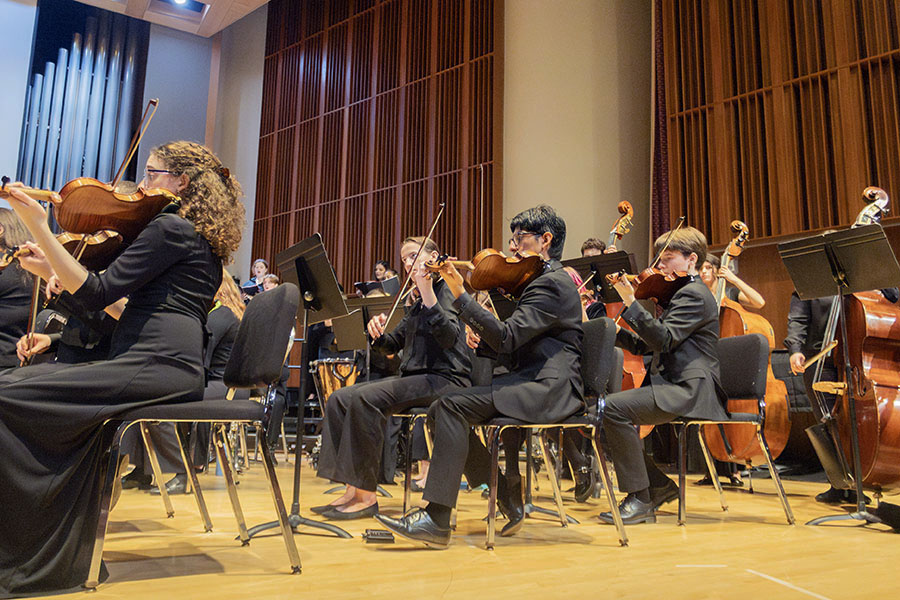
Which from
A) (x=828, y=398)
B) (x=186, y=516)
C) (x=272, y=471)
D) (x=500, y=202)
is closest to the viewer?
(x=272, y=471)

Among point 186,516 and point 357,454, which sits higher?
point 357,454

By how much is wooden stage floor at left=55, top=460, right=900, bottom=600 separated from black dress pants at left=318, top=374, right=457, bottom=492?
223 millimetres

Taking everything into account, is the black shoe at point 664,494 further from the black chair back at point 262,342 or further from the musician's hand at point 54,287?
the musician's hand at point 54,287

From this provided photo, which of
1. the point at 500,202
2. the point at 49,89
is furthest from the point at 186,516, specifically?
the point at 49,89

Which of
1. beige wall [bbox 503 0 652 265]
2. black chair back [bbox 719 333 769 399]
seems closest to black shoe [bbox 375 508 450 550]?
black chair back [bbox 719 333 769 399]

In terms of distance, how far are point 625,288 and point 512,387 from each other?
720 mm

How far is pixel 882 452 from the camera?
309 centimetres

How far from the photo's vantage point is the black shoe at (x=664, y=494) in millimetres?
3248

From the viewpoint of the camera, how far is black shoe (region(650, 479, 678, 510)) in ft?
10.7

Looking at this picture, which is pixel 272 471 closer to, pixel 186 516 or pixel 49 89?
pixel 186 516

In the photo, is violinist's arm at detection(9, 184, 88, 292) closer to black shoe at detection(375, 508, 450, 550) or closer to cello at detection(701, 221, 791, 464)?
black shoe at detection(375, 508, 450, 550)

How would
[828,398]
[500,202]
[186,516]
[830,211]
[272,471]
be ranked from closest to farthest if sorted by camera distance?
[272,471]
[186,516]
[828,398]
[830,211]
[500,202]

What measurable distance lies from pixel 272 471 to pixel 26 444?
58cm

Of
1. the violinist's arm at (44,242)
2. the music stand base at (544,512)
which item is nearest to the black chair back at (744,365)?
the music stand base at (544,512)
